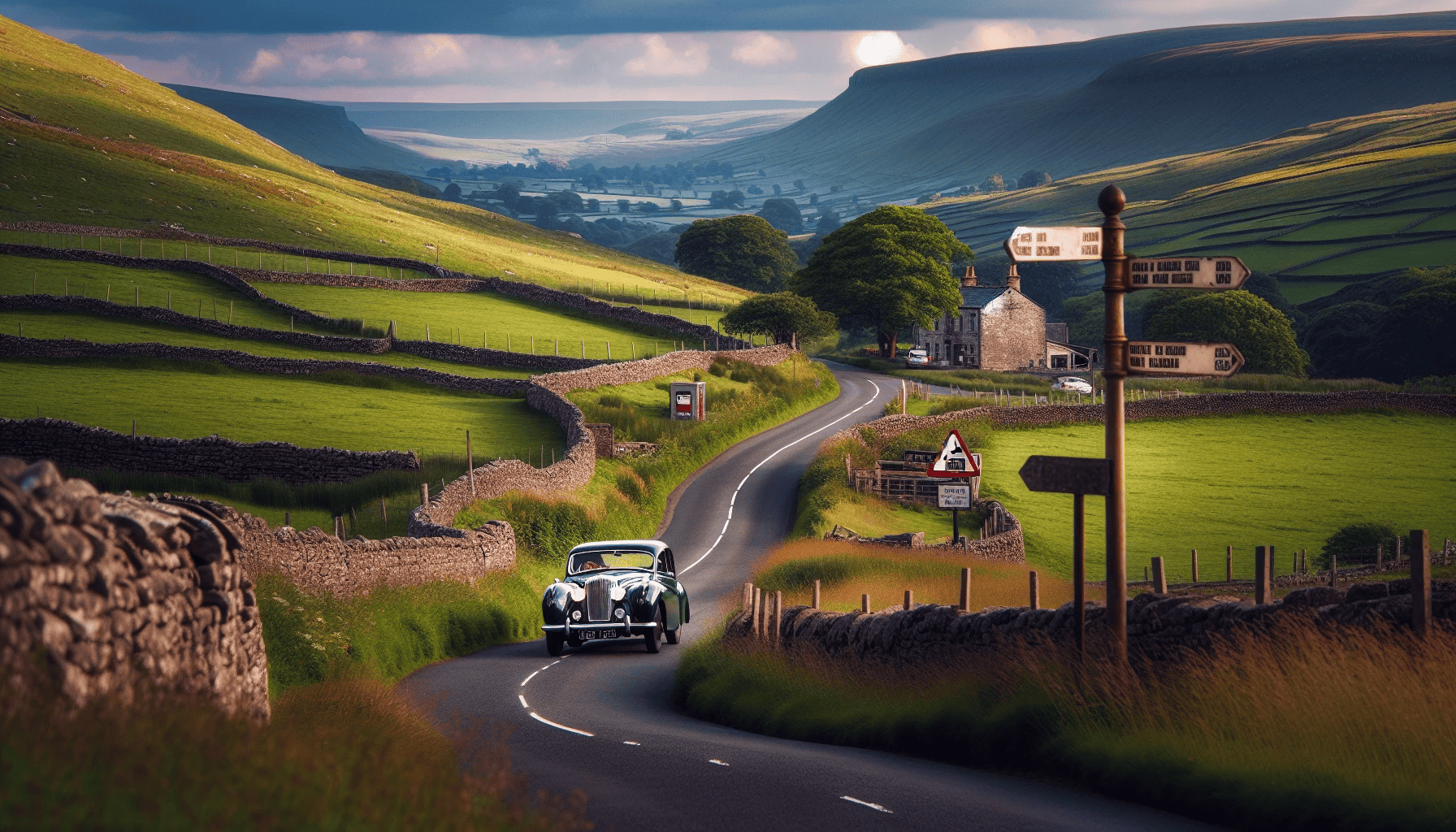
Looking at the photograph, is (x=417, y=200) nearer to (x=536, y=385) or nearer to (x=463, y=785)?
(x=536, y=385)

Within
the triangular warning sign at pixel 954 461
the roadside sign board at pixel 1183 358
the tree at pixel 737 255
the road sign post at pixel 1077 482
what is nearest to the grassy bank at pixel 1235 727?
the road sign post at pixel 1077 482

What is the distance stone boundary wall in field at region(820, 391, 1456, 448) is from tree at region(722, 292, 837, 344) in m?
26.1

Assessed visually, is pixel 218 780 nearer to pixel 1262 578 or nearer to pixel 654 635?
pixel 1262 578

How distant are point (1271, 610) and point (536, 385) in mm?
53380

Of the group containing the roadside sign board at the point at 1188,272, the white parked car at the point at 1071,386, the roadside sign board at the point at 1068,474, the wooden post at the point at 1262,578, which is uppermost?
the roadside sign board at the point at 1188,272

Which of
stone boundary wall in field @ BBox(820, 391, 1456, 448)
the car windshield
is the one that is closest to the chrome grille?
the car windshield

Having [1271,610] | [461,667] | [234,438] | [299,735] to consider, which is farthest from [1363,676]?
[234,438]

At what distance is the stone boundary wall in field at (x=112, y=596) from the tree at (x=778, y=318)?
85.6 m

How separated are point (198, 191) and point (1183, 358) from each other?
386 feet

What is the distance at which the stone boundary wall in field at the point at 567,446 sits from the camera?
3453 centimetres

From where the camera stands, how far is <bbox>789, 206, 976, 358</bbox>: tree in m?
103

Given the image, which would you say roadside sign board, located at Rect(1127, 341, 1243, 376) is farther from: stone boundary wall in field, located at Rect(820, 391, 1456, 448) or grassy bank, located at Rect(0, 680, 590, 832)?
stone boundary wall in field, located at Rect(820, 391, 1456, 448)

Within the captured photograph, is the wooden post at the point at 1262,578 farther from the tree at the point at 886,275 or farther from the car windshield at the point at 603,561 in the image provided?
the tree at the point at 886,275

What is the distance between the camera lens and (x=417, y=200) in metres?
179
